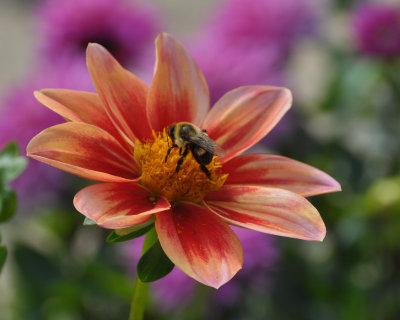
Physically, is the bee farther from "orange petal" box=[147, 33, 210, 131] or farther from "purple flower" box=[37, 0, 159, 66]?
"purple flower" box=[37, 0, 159, 66]

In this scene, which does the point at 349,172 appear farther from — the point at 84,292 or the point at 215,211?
the point at 215,211

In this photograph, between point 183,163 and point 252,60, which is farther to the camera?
point 252,60

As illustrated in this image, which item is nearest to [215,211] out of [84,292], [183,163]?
[183,163]

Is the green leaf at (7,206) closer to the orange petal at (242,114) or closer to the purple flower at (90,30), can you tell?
the orange petal at (242,114)

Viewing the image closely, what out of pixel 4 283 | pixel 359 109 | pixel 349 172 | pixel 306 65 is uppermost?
pixel 359 109

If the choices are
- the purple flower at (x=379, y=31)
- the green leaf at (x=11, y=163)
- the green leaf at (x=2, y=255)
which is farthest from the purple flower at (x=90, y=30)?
the green leaf at (x=2, y=255)

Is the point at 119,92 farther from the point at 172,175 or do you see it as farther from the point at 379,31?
the point at 379,31

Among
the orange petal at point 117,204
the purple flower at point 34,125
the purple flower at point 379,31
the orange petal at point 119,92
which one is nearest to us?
the orange petal at point 117,204
